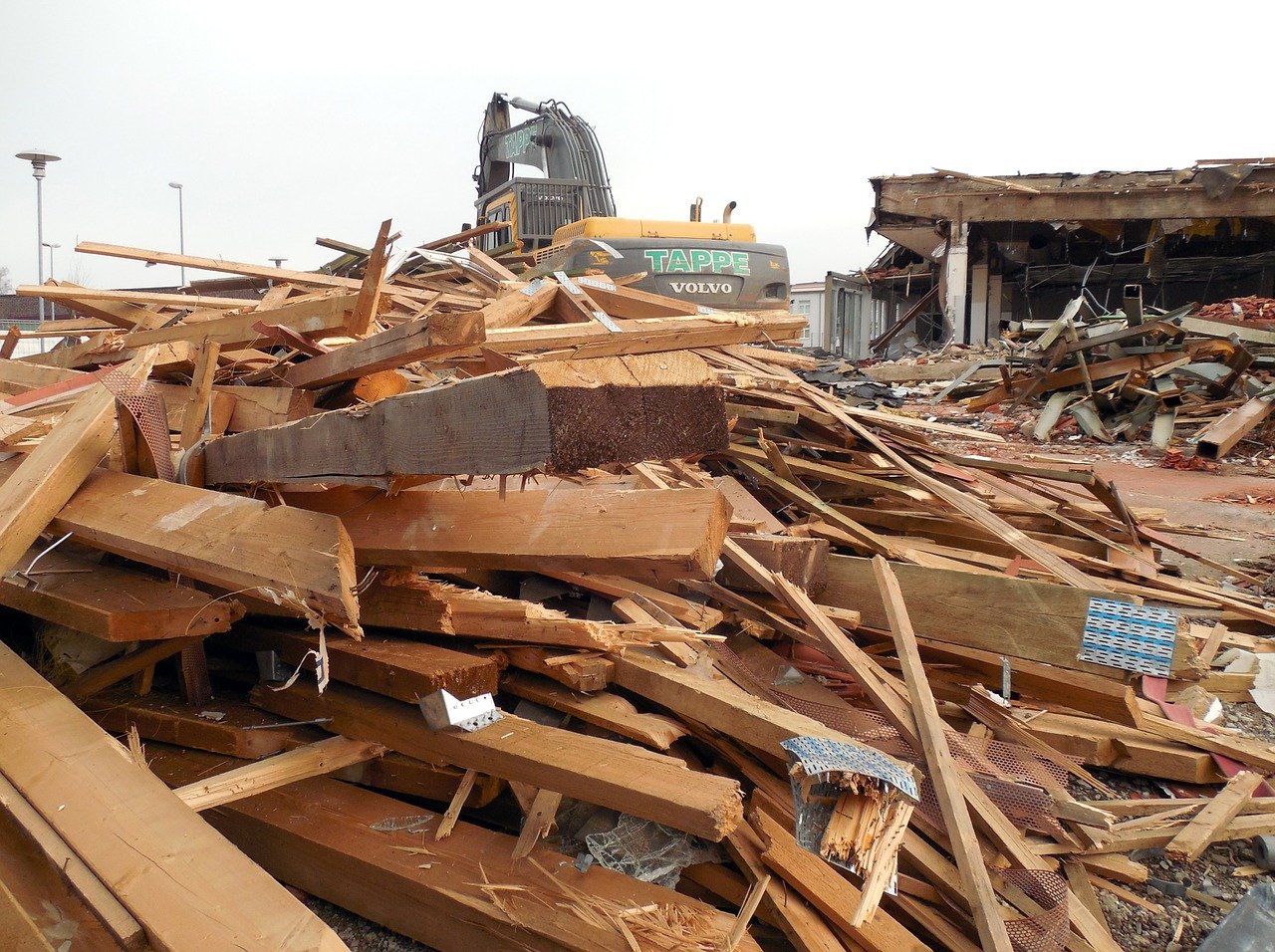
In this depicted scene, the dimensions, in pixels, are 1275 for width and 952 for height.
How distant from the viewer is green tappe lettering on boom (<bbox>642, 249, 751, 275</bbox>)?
8523 millimetres

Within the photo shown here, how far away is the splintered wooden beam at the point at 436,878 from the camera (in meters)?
2.14

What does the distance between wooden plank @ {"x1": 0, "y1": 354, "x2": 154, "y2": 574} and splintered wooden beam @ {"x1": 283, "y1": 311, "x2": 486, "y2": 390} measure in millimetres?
701

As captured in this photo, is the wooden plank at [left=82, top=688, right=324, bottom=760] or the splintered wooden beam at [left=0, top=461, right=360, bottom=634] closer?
the splintered wooden beam at [left=0, top=461, right=360, bottom=634]

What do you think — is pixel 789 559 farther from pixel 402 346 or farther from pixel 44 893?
pixel 44 893

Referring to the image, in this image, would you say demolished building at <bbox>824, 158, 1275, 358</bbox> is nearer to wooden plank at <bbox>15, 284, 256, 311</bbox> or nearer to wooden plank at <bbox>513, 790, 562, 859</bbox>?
wooden plank at <bbox>15, 284, 256, 311</bbox>

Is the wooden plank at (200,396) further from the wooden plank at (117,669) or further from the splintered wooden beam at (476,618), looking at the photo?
the splintered wooden beam at (476,618)

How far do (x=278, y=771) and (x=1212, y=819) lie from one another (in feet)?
9.00

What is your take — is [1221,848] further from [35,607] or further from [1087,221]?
[1087,221]

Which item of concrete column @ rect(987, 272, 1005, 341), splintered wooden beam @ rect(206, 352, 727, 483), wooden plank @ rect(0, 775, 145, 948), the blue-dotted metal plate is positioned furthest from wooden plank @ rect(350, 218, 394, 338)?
concrete column @ rect(987, 272, 1005, 341)

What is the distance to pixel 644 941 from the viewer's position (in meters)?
2.07

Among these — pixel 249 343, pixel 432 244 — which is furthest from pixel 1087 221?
pixel 249 343

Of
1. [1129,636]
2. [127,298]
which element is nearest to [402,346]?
[1129,636]

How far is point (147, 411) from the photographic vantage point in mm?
2775

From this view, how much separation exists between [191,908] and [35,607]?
145 cm
